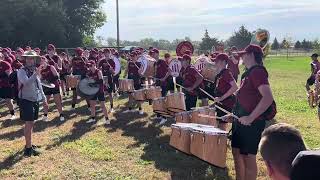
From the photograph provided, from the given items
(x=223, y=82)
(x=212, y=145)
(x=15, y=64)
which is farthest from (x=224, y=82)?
(x=15, y=64)

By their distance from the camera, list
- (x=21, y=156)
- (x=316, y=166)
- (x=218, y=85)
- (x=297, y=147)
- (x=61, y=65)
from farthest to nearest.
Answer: (x=61, y=65), (x=21, y=156), (x=218, y=85), (x=297, y=147), (x=316, y=166)

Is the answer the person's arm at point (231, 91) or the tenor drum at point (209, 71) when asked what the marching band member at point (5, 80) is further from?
the person's arm at point (231, 91)

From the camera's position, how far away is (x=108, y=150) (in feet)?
31.2

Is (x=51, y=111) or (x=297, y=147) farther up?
(x=297, y=147)

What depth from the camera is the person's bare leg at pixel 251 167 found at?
5.84 m

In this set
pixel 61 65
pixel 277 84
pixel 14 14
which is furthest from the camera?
pixel 14 14

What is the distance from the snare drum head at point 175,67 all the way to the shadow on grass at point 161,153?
1600mm

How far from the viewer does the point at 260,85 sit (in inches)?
218

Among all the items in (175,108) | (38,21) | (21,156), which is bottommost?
(21,156)

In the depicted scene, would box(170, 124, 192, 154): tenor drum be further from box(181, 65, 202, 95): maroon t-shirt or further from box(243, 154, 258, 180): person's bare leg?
box(181, 65, 202, 95): maroon t-shirt

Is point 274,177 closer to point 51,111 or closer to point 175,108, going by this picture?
point 175,108

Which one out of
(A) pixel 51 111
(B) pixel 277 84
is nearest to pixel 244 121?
(A) pixel 51 111

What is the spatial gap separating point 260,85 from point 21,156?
18.1 ft

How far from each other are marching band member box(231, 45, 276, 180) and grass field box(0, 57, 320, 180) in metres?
1.58
